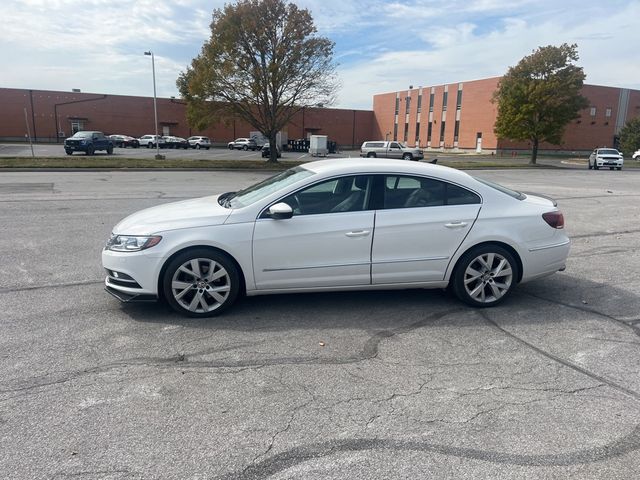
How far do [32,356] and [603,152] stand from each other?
42287mm

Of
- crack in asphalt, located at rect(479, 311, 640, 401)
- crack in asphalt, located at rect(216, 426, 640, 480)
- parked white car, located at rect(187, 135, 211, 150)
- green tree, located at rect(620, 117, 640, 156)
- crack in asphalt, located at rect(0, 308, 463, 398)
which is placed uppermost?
green tree, located at rect(620, 117, 640, 156)

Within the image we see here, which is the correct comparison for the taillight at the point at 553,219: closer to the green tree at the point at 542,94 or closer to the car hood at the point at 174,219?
the car hood at the point at 174,219

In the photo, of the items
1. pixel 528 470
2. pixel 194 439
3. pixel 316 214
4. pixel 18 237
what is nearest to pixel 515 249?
pixel 316 214

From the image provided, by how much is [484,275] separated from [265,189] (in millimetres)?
2457

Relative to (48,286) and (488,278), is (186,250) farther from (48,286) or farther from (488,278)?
(488,278)

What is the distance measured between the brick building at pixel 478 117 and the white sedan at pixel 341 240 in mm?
56024

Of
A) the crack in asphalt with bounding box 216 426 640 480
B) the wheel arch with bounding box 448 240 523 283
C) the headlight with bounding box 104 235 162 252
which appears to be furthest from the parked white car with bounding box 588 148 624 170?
the headlight with bounding box 104 235 162 252

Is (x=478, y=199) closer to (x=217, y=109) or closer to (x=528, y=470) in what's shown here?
(x=528, y=470)

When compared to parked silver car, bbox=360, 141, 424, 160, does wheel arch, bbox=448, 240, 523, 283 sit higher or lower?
lower

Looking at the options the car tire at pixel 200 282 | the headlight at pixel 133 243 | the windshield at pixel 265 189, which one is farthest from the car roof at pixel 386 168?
the headlight at pixel 133 243

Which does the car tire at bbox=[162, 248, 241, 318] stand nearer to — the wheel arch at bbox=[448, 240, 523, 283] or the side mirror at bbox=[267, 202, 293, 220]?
the side mirror at bbox=[267, 202, 293, 220]

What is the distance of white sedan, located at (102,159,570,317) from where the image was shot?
4.36 metres

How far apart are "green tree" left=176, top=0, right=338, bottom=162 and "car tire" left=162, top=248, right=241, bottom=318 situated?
24216 mm

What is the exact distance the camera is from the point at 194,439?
8.91ft
